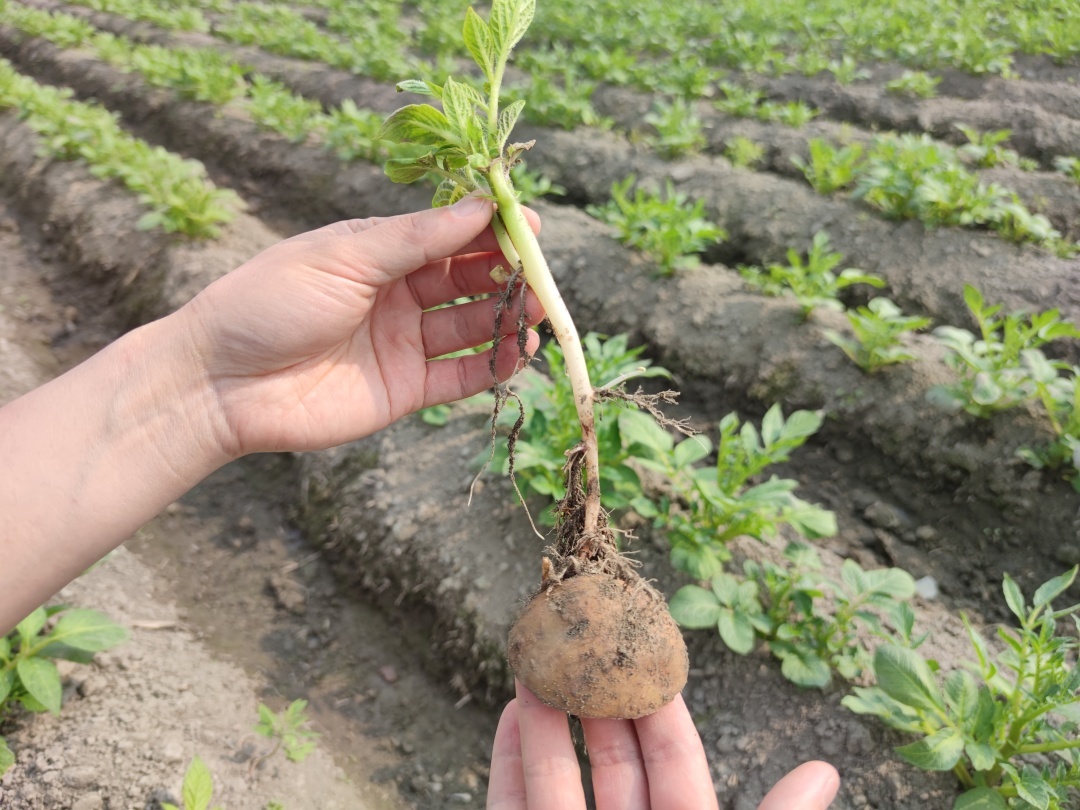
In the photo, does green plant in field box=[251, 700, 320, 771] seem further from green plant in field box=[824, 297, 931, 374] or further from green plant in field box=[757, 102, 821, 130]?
green plant in field box=[757, 102, 821, 130]

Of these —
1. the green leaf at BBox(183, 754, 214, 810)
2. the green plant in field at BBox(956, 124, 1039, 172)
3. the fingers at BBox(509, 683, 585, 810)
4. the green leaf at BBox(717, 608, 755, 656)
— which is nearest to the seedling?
the fingers at BBox(509, 683, 585, 810)

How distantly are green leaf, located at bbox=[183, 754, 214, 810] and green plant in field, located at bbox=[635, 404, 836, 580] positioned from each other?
165 centimetres

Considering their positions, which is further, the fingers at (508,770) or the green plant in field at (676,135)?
the green plant in field at (676,135)

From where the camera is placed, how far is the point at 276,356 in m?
1.94

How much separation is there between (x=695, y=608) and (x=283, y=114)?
6581 mm

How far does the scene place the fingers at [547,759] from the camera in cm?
163

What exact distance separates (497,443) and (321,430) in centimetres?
101

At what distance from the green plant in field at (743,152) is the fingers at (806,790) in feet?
16.6

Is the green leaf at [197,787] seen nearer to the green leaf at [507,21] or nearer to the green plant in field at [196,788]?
the green plant in field at [196,788]

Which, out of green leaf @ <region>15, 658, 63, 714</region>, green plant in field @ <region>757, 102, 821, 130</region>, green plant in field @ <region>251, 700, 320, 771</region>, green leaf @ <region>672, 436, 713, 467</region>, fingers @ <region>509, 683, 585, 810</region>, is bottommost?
green plant in field @ <region>251, 700, 320, 771</region>

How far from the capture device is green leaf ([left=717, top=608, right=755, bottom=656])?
2191 millimetres

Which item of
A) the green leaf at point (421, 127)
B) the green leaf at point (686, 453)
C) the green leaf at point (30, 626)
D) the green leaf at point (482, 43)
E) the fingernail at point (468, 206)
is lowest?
the green leaf at point (30, 626)

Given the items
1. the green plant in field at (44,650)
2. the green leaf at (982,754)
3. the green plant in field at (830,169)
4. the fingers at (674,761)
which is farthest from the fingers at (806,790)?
the green plant in field at (830,169)

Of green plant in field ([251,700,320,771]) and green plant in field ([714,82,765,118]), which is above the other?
green plant in field ([714,82,765,118])
